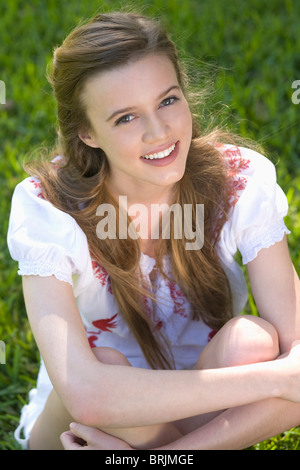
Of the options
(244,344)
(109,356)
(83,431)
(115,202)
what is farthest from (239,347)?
(115,202)

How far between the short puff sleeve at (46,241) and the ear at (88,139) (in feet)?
0.62

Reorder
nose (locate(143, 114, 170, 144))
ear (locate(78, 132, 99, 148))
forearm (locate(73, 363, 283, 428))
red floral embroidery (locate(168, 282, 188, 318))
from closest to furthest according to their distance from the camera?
forearm (locate(73, 363, 283, 428)) → nose (locate(143, 114, 170, 144)) → ear (locate(78, 132, 99, 148)) → red floral embroidery (locate(168, 282, 188, 318))

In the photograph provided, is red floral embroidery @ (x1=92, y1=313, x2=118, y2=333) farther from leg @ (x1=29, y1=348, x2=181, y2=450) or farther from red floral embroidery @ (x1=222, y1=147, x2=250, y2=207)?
red floral embroidery @ (x1=222, y1=147, x2=250, y2=207)

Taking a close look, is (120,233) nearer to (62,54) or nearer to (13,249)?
Result: (13,249)

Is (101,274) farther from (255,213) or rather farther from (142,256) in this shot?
(255,213)

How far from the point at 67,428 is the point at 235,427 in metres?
0.45

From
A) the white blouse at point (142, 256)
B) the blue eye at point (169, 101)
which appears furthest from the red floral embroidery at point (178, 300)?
the blue eye at point (169, 101)

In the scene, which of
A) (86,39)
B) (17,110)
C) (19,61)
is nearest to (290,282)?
(86,39)

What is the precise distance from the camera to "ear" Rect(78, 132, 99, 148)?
5.65ft

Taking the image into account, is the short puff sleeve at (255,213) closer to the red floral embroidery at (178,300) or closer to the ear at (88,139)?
the red floral embroidery at (178,300)

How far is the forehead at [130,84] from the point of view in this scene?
5.14 ft

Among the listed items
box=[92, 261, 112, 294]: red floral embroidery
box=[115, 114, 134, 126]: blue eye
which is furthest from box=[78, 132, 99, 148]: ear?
box=[92, 261, 112, 294]: red floral embroidery

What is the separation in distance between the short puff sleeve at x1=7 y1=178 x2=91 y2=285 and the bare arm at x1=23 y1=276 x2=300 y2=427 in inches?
6.0

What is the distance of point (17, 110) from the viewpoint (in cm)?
323
